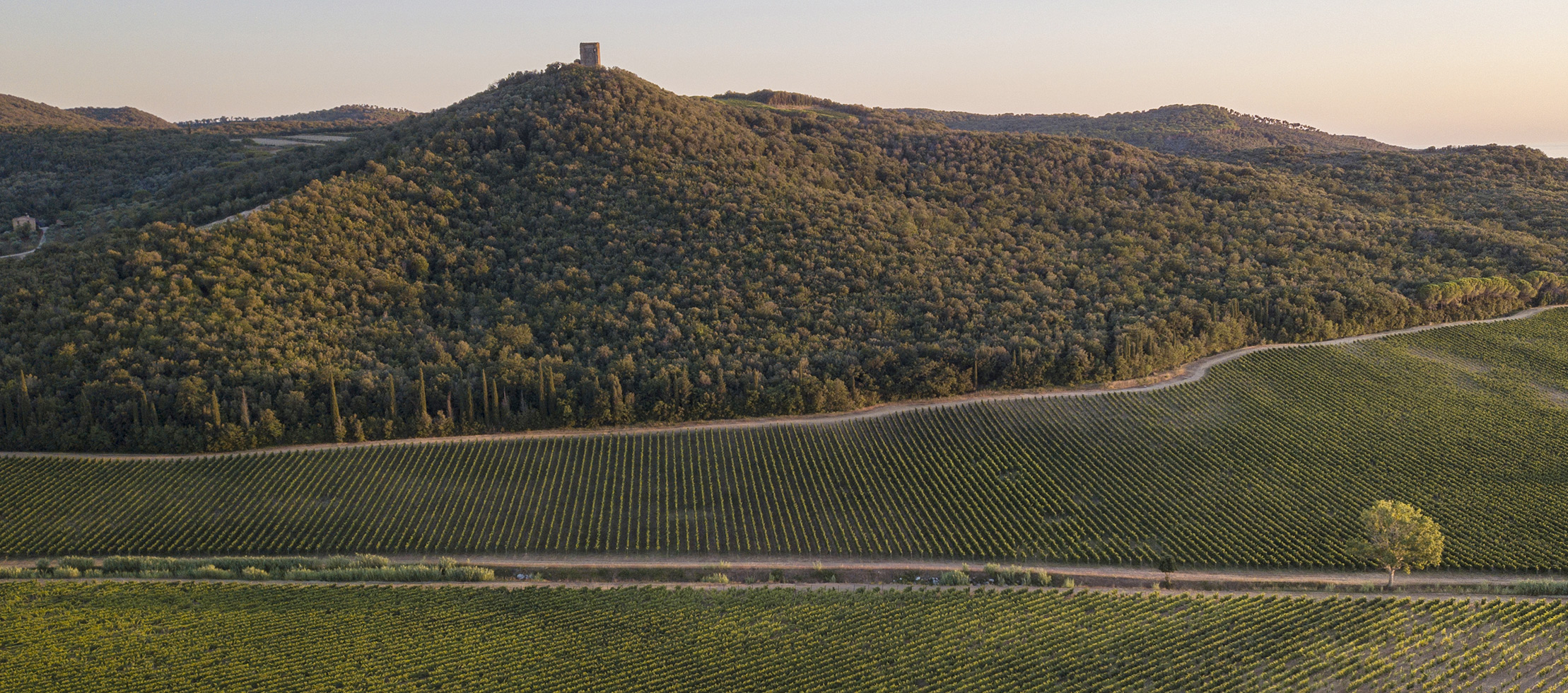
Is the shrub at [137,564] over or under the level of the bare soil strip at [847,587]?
over

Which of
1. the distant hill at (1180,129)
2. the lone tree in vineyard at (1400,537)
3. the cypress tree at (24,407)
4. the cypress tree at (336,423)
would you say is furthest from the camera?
the distant hill at (1180,129)

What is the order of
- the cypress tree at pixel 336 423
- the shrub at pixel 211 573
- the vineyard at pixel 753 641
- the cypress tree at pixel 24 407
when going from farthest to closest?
1. the cypress tree at pixel 336 423
2. the cypress tree at pixel 24 407
3. the shrub at pixel 211 573
4. the vineyard at pixel 753 641

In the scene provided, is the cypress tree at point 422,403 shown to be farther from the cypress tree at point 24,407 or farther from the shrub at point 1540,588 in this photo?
the shrub at point 1540,588

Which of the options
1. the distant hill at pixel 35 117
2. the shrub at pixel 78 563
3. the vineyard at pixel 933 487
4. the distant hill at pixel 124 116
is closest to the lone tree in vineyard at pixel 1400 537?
the vineyard at pixel 933 487

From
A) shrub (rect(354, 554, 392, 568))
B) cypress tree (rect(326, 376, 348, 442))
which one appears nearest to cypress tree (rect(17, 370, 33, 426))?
cypress tree (rect(326, 376, 348, 442))

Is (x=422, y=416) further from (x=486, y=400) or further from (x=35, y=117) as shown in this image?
(x=35, y=117)

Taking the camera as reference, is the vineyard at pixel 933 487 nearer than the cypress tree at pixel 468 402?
Yes

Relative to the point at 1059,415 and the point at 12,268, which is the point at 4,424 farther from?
the point at 1059,415

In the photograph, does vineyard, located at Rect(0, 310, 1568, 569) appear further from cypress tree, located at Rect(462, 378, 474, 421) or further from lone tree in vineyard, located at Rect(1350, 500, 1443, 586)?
lone tree in vineyard, located at Rect(1350, 500, 1443, 586)
